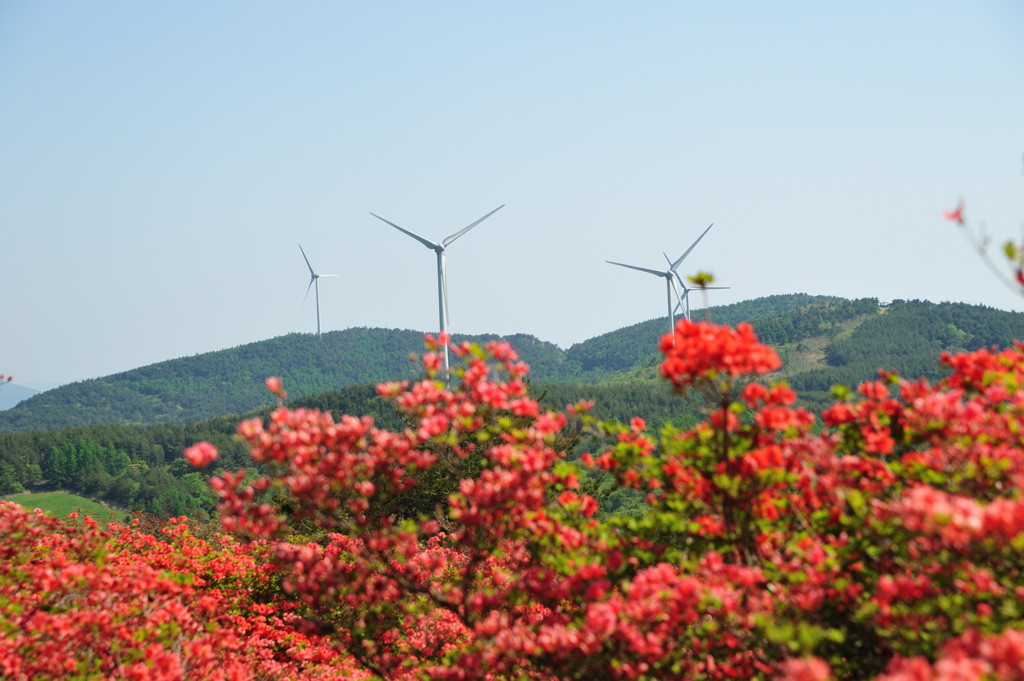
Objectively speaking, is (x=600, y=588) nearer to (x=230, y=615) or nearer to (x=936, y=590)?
(x=936, y=590)

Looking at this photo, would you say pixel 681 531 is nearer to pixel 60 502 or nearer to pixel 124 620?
pixel 124 620

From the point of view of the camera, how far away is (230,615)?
11.0 metres

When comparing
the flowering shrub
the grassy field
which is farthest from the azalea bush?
the grassy field

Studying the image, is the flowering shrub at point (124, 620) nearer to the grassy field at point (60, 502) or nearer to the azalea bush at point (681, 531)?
the azalea bush at point (681, 531)

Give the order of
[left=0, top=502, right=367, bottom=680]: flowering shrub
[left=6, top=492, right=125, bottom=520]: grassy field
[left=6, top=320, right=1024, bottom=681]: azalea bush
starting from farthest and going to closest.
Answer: [left=6, top=492, right=125, bottom=520]: grassy field, [left=0, top=502, right=367, bottom=680]: flowering shrub, [left=6, top=320, right=1024, bottom=681]: azalea bush

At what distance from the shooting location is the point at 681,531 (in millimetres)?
6543

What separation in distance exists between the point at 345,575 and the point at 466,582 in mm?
1311

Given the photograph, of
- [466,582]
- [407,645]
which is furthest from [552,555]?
[407,645]

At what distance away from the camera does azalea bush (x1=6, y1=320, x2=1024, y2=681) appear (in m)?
4.89

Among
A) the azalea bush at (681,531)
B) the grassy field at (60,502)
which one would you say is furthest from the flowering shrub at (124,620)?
the grassy field at (60,502)

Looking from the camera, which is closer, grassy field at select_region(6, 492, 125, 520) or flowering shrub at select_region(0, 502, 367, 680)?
flowering shrub at select_region(0, 502, 367, 680)

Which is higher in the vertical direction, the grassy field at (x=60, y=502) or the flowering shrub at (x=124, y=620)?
the flowering shrub at (x=124, y=620)

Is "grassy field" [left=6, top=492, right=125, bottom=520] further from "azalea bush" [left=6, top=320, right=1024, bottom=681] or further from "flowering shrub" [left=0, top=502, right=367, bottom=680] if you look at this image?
"azalea bush" [left=6, top=320, right=1024, bottom=681]

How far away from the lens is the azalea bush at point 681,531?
4887mm
